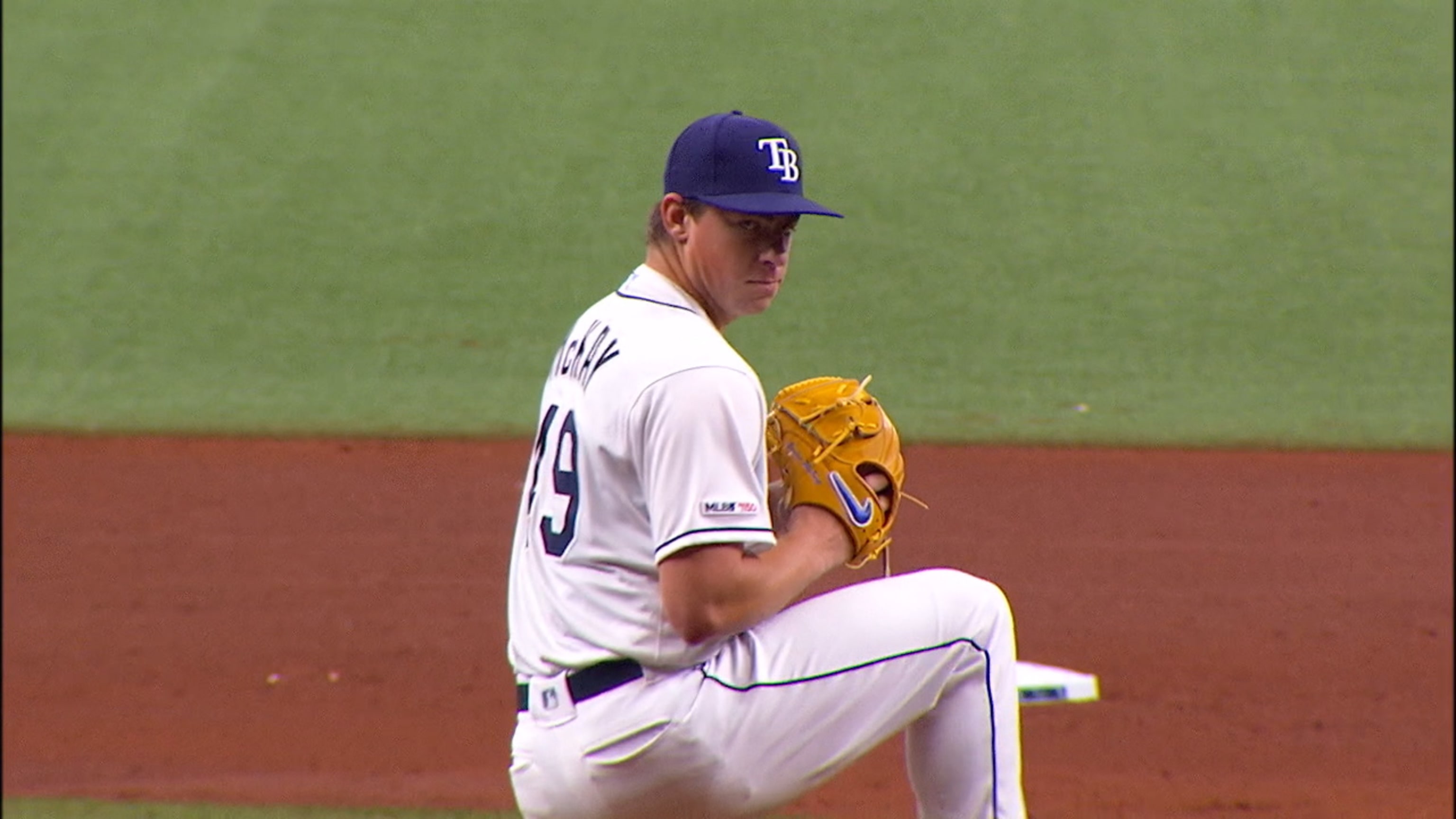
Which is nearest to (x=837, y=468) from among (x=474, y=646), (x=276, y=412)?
(x=474, y=646)

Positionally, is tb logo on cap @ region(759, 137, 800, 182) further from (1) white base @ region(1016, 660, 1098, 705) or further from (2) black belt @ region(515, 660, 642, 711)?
(1) white base @ region(1016, 660, 1098, 705)

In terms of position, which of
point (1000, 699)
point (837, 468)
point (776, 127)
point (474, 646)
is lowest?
point (474, 646)

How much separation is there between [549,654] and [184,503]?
4923 mm

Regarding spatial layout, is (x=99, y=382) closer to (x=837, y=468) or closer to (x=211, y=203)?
(x=211, y=203)

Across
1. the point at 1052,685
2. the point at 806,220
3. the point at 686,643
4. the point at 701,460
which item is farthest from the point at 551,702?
the point at 806,220

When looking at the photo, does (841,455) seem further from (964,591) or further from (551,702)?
(551,702)

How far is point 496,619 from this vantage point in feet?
19.6

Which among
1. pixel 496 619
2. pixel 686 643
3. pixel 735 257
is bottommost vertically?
pixel 496 619

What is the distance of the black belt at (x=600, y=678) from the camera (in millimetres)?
2369

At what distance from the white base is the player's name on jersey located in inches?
77.5

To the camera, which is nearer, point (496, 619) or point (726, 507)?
point (726, 507)

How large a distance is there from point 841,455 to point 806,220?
707cm

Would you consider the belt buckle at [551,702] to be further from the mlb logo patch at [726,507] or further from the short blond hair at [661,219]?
the short blond hair at [661,219]

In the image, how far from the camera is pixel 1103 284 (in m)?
8.91
